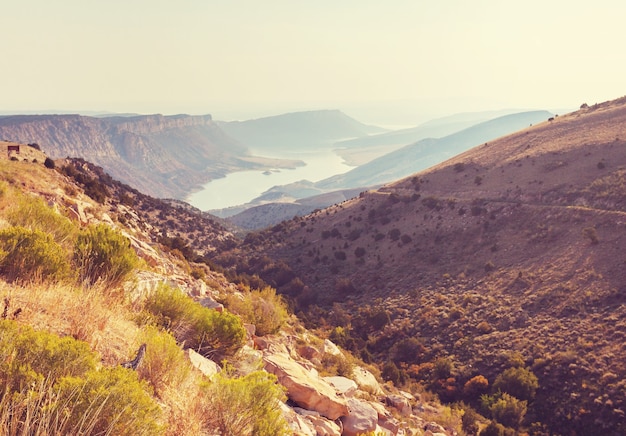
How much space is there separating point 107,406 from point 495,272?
104 ft

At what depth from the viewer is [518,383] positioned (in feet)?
60.2

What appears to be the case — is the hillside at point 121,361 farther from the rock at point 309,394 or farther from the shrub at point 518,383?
the shrub at point 518,383

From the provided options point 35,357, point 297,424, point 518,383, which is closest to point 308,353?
point 297,424

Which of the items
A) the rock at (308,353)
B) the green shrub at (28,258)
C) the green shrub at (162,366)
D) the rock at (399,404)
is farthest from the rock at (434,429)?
the green shrub at (28,258)

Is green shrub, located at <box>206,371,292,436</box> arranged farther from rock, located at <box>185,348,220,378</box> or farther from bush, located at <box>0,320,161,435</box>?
rock, located at <box>185,348,220,378</box>

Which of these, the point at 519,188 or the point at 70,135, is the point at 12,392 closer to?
the point at 519,188

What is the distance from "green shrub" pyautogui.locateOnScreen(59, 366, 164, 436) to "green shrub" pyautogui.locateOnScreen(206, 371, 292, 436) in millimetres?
829

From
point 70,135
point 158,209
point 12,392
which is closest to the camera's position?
point 12,392

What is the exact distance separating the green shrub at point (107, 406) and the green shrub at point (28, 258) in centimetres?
319

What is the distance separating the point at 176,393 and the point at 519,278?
29180 mm

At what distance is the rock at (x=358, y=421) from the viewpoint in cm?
659

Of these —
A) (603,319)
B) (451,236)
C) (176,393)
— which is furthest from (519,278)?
(176,393)

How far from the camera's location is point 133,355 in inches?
182

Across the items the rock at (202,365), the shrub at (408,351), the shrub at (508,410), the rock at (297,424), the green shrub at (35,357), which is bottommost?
the shrub at (408,351)
